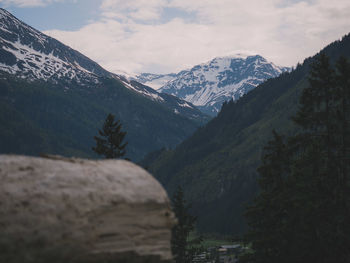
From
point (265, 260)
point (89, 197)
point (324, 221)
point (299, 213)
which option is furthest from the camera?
point (265, 260)

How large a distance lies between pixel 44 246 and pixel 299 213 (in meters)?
16.8

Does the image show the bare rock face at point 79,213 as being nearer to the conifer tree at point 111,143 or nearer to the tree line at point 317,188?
the tree line at point 317,188

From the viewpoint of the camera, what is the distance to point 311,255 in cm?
1992

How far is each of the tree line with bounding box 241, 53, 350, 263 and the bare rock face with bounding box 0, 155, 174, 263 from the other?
1314 centimetres

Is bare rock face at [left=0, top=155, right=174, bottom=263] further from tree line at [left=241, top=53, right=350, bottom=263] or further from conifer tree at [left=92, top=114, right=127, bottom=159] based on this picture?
conifer tree at [left=92, top=114, right=127, bottom=159]

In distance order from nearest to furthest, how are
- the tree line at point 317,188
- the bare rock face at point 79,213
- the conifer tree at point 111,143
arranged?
the bare rock face at point 79,213, the tree line at point 317,188, the conifer tree at point 111,143

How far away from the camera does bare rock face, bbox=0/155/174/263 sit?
7.62 metres

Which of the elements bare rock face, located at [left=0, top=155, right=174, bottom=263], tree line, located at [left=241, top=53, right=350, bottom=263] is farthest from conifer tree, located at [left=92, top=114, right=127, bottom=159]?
bare rock face, located at [left=0, top=155, right=174, bottom=263]

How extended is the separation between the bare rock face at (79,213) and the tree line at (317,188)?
13.1 meters

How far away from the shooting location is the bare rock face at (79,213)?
300 inches

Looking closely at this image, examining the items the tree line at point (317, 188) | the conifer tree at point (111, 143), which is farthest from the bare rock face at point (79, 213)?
the conifer tree at point (111, 143)

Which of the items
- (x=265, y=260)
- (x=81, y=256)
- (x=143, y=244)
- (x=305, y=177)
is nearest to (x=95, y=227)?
(x=81, y=256)

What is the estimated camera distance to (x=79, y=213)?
795 centimetres

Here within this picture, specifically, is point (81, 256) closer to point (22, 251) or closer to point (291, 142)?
point (22, 251)
